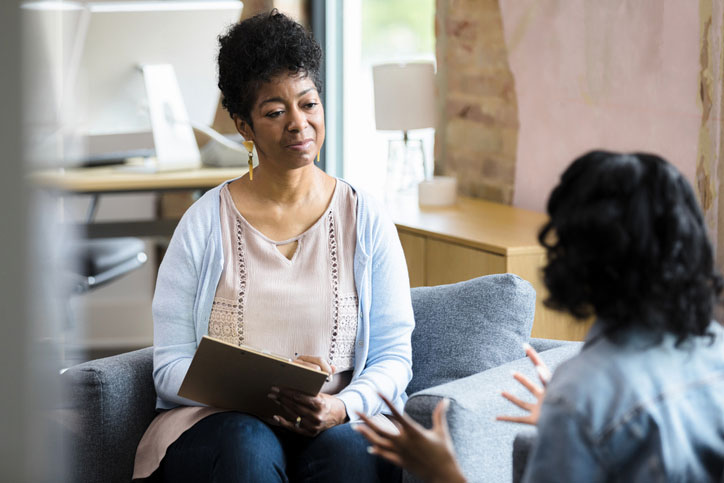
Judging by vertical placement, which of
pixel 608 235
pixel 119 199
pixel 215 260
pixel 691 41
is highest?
pixel 691 41

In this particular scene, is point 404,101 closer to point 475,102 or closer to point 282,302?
point 475,102

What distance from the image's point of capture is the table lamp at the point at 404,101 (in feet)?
11.1

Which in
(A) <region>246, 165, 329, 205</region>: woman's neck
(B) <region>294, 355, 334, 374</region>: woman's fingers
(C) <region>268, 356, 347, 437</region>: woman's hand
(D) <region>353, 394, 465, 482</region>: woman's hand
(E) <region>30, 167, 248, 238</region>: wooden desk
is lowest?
(C) <region>268, 356, 347, 437</region>: woman's hand

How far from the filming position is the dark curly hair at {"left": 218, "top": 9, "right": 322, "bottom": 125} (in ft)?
A: 5.96

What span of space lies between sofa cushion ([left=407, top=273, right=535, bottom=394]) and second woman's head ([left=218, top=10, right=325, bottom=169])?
0.46 m

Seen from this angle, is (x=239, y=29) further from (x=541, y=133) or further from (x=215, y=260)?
(x=541, y=133)

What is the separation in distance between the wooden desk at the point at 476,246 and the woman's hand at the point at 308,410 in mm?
904

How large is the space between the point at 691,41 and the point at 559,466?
6.16 ft

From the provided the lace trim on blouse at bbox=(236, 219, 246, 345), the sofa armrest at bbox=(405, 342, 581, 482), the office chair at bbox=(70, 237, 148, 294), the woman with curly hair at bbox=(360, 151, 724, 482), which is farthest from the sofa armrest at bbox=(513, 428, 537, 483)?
the office chair at bbox=(70, 237, 148, 294)

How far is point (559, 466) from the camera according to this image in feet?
2.94

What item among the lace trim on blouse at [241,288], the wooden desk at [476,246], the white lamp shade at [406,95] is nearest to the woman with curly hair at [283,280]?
the lace trim on blouse at [241,288]

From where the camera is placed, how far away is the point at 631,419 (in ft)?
2.94

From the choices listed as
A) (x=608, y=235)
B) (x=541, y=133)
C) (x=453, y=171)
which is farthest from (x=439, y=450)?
(x=453, y=171)

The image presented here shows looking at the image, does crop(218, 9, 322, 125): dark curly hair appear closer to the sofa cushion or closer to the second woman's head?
the second woman's head
